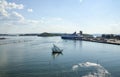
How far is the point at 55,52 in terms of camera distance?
60375 mm

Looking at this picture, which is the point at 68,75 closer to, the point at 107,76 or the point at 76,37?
the point at 107,76

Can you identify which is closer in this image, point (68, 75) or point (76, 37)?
point (68, 75)

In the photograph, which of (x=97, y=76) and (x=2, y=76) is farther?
(x=2, y=76)

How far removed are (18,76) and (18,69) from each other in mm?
4988

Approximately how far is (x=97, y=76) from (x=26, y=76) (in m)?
11.4

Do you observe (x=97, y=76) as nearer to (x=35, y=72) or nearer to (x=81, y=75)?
(x=81, y=75)

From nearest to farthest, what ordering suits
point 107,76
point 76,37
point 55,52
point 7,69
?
point 107,76, point 7,69, point 55,52, point 76,37

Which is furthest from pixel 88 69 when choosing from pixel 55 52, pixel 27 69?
pixel 55 52

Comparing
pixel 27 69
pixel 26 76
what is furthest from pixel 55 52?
pixel 26 76

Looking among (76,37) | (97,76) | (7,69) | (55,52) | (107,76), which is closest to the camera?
(97,76)

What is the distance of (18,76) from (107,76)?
45.8 ft

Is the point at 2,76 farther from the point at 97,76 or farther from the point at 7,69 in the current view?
the point at 97,76

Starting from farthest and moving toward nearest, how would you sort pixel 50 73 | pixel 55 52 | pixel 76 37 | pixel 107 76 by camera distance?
pixel 76 37, pixel 55 52, pixel 50 73, pixel 107 76

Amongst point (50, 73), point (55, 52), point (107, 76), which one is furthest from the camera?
point (55, 52)
